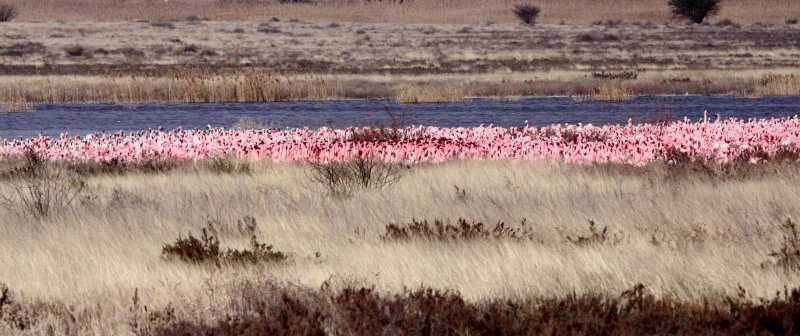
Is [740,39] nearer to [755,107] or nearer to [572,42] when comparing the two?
[572,42]

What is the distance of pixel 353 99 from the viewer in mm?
34281

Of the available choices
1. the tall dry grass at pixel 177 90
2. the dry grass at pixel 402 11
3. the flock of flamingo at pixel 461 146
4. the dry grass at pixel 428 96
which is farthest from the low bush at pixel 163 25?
the flock of flamingo at pixel 461 146

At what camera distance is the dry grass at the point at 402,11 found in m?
101

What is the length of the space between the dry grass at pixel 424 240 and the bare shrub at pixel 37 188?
228 mm

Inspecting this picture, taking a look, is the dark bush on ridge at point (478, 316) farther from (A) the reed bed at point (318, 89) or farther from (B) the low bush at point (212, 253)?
(A) the reed bed at point (318, 89)

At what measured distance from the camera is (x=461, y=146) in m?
15.2

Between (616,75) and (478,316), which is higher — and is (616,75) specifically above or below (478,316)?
below

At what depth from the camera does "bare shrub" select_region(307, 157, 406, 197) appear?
1199 cm

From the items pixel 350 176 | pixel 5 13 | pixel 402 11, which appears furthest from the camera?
pixel 402 11

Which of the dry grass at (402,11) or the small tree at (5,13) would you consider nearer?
the small tree at (5,13)

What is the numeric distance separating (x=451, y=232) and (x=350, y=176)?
384cm

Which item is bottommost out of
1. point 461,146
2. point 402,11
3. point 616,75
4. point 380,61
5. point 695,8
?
point 402,11

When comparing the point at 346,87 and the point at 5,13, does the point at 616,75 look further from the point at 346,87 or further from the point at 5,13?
the point at 5,13

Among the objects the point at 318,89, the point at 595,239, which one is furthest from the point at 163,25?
the point at 595,239
